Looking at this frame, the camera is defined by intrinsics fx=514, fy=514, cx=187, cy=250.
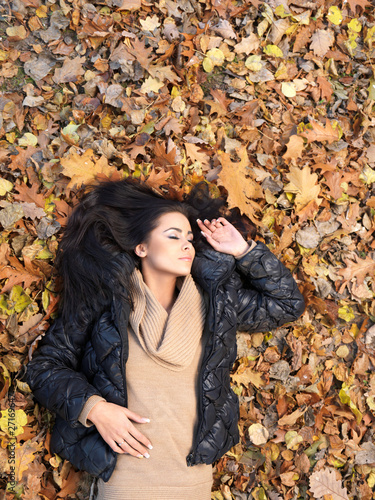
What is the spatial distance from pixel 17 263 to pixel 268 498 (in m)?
2.51

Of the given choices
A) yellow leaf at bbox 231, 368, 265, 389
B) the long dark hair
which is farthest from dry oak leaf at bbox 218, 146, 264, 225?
yellow leaf at bbox 231, 368, 265, 389

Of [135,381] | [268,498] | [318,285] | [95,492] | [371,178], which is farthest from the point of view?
[371,178]

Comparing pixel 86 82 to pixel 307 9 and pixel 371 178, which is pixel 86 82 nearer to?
pixel 307 9

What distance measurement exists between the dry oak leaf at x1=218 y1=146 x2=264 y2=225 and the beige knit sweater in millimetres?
907

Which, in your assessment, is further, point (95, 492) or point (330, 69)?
point (330, 69)

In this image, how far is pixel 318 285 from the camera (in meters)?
4.09

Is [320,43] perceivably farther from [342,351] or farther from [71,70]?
[342,351]

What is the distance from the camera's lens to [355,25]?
4.63 m

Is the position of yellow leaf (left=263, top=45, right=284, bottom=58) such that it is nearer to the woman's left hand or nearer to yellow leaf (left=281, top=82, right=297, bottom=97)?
yellow leaf (left=281, top=82, right=297, bottom=97)

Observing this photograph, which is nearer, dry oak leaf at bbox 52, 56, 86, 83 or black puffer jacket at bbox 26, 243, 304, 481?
black puffer jacket at bbox 26, 243, 304, 481

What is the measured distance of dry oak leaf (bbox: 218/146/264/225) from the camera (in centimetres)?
392

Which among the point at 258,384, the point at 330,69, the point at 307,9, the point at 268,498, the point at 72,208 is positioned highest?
the point at 307,9

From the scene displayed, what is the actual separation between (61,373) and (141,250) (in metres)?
0.97

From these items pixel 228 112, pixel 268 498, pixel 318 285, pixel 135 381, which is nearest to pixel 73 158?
pixel 228 112
